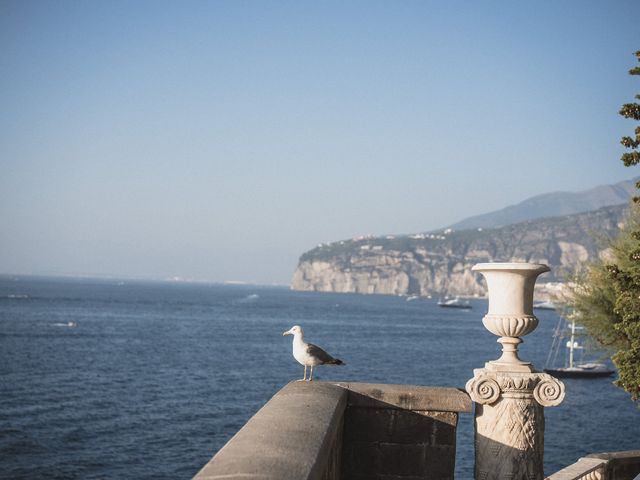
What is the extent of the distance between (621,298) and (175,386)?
123 ft

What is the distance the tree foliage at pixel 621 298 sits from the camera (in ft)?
46.7

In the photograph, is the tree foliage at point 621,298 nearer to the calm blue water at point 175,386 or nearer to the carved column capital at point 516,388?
the calm blue water at point 175,386

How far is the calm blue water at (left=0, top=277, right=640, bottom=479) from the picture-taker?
29891 millimetres

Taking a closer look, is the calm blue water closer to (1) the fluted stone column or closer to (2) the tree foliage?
(2) the tree foliage

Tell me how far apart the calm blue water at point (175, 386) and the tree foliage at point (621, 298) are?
7.25 metres

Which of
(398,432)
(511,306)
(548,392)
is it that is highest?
(511,306)

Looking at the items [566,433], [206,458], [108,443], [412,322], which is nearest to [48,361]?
[108,443]

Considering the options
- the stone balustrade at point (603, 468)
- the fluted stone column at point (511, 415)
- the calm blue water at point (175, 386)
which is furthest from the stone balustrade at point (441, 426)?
the calm blue water at point (175, 386)

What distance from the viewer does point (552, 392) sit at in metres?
6.19

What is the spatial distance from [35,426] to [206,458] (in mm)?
9862

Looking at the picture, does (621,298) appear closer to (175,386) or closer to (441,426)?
(441,426)

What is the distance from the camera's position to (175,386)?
47875mm

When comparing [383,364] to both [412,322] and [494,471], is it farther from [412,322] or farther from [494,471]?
[412,322]

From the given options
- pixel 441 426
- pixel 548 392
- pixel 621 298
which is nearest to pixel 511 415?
pixel 548 392
